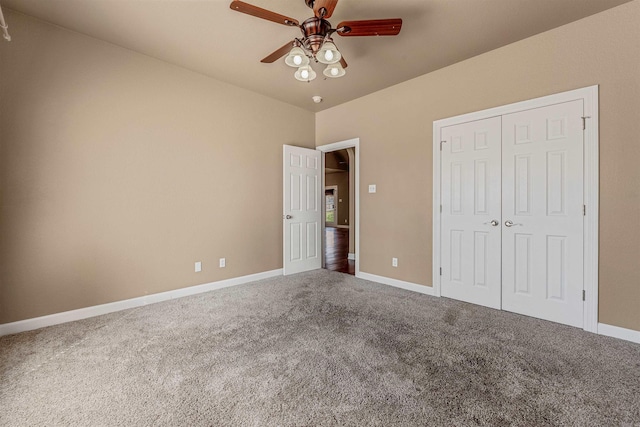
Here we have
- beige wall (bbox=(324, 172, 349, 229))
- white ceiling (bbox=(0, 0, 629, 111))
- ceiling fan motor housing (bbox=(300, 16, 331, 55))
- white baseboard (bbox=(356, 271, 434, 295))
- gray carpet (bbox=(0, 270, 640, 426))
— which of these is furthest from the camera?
beige wall (bbox=(324, 172, 349, 229))

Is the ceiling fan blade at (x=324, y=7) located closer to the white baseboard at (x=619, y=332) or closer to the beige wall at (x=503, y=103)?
the beige wall at (x=503, y=103)

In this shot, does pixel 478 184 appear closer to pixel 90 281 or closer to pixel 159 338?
pixel 159 338

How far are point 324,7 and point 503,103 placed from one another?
2244 millimetres

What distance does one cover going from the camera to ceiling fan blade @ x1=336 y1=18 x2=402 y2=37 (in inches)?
77.3

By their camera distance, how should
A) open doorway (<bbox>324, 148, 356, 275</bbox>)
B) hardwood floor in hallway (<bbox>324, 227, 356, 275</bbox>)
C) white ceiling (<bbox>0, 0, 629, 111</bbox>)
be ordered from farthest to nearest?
1. open doorway (<bbox>324, 148, 356, 275</bbox>)
2. hardwood floor in hallway (<bbox>324, 227, 356, 275</bbox>)
3. white ceiling (<bbox>0, 0, 629, 111</bbox>)

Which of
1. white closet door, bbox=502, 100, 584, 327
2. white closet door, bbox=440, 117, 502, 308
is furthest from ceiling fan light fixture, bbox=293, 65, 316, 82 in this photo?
white closet door, bbox=502, 100, 584, 327

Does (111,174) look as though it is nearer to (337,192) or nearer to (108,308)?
(108,308)

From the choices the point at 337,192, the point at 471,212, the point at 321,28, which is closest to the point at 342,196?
the point at 337,192

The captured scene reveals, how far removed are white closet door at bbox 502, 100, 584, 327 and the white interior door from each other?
9.31 feet

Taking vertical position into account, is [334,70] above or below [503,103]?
above

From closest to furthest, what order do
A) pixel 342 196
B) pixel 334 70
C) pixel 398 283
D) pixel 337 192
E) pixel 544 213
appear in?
pixel 334 70
pixel 544 213
pixel 398 283
pixel 342 196
pixel 337 192

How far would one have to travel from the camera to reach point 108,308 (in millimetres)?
2934

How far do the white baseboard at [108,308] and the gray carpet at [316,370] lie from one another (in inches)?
5.0

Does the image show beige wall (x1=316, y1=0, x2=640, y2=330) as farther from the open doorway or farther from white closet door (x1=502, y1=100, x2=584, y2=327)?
the open doorway
